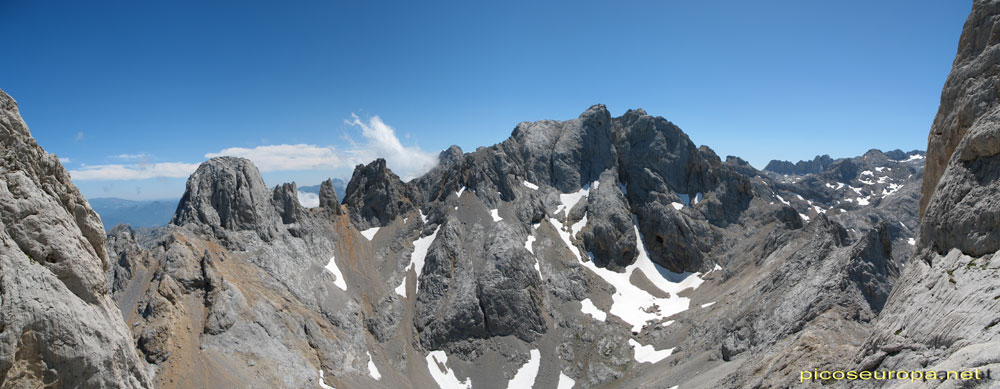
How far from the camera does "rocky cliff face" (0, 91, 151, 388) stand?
11461 millimetres

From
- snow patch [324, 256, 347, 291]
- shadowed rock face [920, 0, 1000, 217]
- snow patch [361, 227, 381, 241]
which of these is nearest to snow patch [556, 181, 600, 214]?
snow patch [361, 227, 381, 241]

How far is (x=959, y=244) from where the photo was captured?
16.2 meters

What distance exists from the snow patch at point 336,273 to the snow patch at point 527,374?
32993 millimetres

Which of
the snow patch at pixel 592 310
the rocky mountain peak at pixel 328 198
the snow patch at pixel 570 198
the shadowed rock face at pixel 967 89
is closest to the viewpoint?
the shadowed rock face at pixel 967 89

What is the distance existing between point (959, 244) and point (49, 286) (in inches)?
1169

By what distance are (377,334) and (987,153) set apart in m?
73.5

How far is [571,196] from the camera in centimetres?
11794

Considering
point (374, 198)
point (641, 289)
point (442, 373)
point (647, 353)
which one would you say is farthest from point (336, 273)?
point (641, 289)

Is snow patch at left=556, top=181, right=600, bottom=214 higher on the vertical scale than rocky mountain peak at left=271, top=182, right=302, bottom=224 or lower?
higher

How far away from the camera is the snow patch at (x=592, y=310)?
83688 mm

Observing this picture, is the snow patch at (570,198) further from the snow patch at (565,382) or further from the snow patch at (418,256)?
the snow patch at (565,382)

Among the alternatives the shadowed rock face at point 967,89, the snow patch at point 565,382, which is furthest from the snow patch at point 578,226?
the shadowed rock face at point 967,89

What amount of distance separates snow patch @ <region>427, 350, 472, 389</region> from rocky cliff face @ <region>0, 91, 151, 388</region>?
198 feet

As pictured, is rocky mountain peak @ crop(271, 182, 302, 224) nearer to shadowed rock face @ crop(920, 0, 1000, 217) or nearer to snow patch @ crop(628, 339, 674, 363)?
snow patch @ crop(628, 339, 674, 363)
